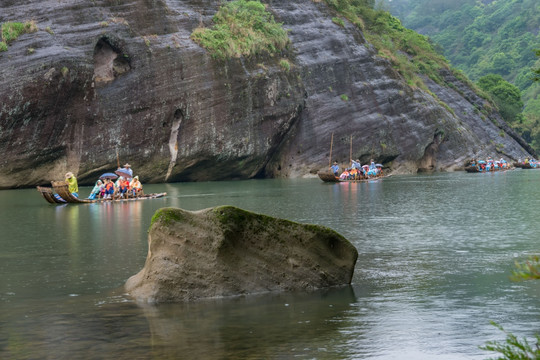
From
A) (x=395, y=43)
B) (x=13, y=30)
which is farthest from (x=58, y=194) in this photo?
(x=395, y=43)

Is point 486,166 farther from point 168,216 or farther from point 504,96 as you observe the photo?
point 168,216

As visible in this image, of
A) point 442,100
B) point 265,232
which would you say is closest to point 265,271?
point 265,232

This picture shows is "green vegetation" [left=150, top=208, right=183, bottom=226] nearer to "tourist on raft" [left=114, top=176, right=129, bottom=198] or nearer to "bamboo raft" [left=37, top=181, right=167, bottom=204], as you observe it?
"bamboo raft" [left=37, top=181, right=167, bottom=204]

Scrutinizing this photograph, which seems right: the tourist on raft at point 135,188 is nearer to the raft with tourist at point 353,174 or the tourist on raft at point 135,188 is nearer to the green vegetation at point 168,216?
the raft with tourist at point 353,174

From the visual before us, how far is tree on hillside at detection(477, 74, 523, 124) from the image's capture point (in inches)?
4432

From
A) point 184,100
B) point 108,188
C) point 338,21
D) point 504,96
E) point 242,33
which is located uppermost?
point 338,21

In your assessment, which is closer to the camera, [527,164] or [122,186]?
[122,186]

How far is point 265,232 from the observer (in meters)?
13.0

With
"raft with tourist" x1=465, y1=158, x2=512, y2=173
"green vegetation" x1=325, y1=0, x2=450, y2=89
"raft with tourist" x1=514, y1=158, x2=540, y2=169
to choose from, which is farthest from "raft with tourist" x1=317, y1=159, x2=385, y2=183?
"raft with tourist" x1=514, y1=158, x2=540, y2=169

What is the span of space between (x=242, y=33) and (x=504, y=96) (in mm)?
62791

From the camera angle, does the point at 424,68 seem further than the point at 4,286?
Yes

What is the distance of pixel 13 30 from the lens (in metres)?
49.8

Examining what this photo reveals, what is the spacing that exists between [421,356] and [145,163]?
48.0 metres

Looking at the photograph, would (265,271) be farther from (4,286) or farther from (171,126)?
(171,126)
